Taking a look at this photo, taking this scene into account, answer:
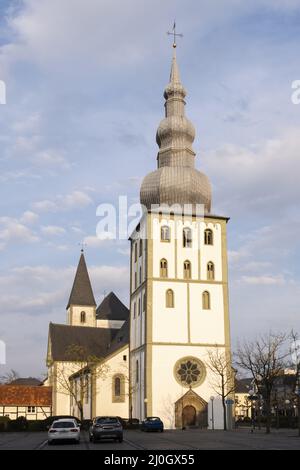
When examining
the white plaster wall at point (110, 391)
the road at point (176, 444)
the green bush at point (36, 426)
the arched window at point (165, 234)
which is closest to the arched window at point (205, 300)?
the arched window at point (165, 234)

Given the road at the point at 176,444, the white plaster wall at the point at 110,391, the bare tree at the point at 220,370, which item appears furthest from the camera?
the white plaster wall at the point at 110,391

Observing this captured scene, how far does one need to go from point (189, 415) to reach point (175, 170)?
2410 centimetres

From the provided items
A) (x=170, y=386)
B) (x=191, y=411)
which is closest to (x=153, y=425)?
(x=170, y=386)

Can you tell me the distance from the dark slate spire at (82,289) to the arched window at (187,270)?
41.0m

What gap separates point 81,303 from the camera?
98.4 metres

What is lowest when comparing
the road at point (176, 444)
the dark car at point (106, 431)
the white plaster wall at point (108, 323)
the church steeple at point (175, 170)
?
the road at point (176, 444)

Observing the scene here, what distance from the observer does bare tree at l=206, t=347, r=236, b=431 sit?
186ft

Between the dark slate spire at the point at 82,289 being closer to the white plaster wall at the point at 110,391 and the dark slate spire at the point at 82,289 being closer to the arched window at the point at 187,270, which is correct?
the white plaster wall at the point at 110,391

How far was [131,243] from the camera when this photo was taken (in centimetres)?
6856

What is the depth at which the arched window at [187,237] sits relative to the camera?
2420 inches

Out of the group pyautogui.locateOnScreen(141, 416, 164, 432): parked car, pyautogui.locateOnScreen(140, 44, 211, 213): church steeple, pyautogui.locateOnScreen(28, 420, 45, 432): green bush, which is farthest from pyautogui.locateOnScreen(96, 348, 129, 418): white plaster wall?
pyautogui.locateOnScreen(140, 44, 211, 213): church steeple

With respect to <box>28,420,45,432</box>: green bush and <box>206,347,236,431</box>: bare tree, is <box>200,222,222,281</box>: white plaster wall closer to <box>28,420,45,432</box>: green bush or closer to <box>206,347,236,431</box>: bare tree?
<box>206,347,236,431</box>: bare tree
